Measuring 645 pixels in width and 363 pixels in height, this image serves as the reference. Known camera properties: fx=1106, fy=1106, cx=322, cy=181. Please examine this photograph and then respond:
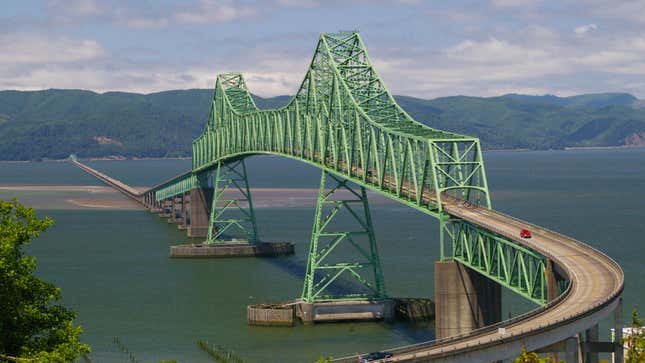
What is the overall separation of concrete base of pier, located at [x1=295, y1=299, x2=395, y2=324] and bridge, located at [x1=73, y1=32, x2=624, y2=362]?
0.10m

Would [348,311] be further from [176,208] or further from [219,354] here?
[176,208]

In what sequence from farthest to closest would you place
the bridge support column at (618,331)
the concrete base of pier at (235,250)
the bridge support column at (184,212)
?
the bridge support column at (184,212) → the concrete base of pier at (235,250) → the bridge support column at (618,331)

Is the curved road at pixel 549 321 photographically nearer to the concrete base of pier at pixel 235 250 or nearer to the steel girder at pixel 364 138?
the steel girder at pixel 364 138

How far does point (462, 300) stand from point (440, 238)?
35.2 ft

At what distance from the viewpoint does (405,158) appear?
73312mm

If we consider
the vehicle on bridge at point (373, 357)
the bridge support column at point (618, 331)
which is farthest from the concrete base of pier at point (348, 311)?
the vehicle on bridge at point (373, 357)

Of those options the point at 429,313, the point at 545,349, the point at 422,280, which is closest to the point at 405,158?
the point at 429,313

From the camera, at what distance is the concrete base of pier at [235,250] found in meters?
118

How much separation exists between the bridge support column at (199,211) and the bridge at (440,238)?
1709 cm

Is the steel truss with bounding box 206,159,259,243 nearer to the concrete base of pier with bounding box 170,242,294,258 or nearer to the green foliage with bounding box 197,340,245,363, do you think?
the concrete base of pier with bounding box 170,242,294,258

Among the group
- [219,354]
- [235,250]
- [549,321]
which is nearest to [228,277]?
[235,250]

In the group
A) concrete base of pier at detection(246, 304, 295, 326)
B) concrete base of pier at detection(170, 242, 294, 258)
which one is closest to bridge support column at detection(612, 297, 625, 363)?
concrete base of pier at detection(246, 304, 295, 326)

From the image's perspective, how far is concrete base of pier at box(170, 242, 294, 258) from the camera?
117688 millimetres

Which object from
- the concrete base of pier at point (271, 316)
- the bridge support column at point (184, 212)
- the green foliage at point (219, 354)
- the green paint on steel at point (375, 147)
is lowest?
the green foliage at point (219, 354)
